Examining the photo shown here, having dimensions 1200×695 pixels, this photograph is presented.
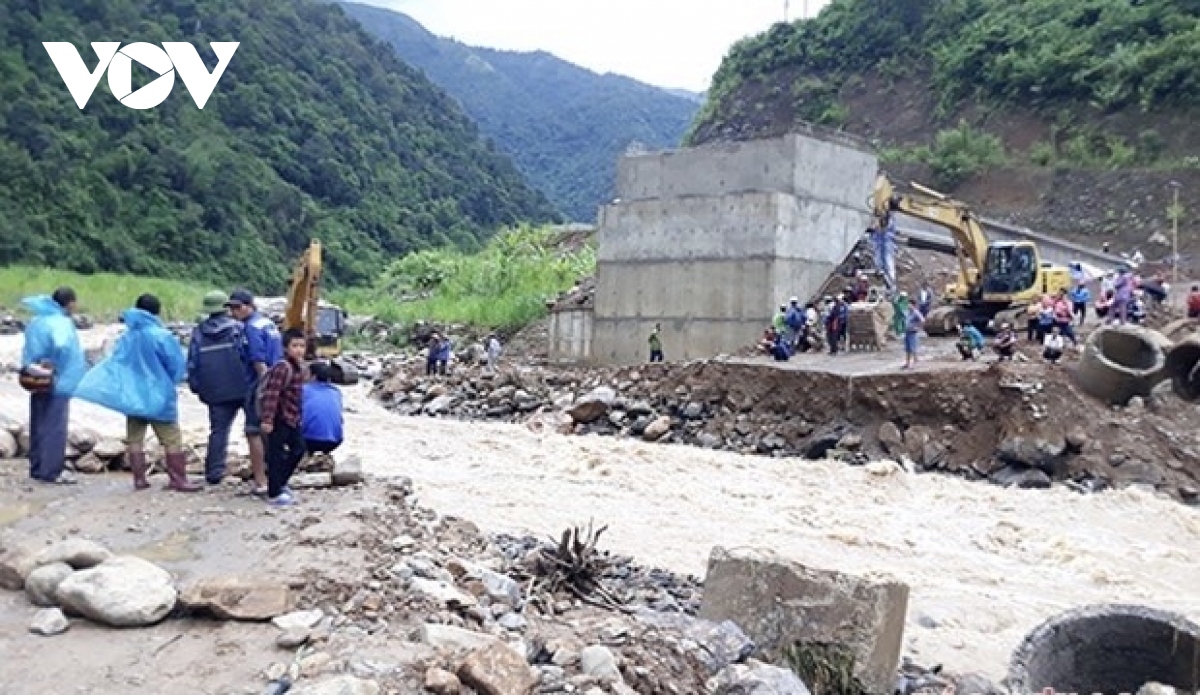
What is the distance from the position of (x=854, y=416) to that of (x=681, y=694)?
479 inches

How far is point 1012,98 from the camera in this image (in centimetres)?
4634

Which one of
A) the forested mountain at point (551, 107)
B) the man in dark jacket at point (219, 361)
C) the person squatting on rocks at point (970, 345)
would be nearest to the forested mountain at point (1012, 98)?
the person squatting on rocks at point (970, 345)

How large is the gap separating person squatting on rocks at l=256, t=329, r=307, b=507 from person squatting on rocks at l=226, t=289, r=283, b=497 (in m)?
0.15

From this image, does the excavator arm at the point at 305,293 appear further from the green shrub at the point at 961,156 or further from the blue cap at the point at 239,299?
the green shrub at the point at 961,156

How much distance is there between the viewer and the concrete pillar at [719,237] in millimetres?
23859

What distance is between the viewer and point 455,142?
8644cm

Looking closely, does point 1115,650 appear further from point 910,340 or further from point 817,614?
point 910,340

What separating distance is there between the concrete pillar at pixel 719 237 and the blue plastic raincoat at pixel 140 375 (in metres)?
17.1

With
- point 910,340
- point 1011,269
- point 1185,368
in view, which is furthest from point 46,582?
point 1011,269

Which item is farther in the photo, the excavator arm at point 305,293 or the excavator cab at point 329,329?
the excavator cab at point 329,329

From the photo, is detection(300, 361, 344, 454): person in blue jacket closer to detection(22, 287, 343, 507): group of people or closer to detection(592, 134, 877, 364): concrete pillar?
detection(22, 287, 343, 507): group of people

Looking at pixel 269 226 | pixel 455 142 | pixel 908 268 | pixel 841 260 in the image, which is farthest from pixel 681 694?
pixel 455 142

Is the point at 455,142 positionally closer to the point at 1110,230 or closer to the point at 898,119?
the point at 898,119

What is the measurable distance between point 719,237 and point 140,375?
1770cm
